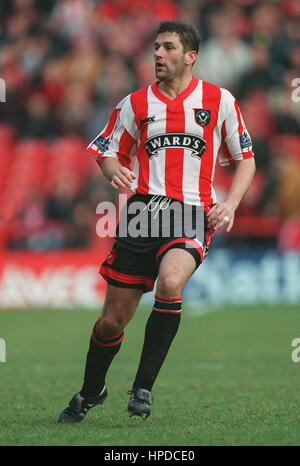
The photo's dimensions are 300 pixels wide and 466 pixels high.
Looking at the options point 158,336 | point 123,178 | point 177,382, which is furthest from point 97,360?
point 177,382

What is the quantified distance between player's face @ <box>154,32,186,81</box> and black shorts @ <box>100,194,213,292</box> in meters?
0.74

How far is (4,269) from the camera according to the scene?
1445cm

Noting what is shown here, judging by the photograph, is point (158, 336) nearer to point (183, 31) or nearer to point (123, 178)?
point (123, 178)

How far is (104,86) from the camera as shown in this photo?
1683 cm

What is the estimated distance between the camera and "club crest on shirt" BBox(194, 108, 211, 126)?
236 inches

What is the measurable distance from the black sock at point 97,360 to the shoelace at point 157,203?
2.51ft

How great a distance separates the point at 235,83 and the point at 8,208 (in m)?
4.06

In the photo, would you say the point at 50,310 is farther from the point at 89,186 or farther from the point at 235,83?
the point at 235,83

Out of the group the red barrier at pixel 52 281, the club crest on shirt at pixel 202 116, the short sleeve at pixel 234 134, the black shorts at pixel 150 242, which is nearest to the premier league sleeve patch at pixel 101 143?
the black shorts at pixel 150 242

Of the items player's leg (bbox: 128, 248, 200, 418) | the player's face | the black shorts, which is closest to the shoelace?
the black shorts

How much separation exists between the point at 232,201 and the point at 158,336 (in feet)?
2.92
